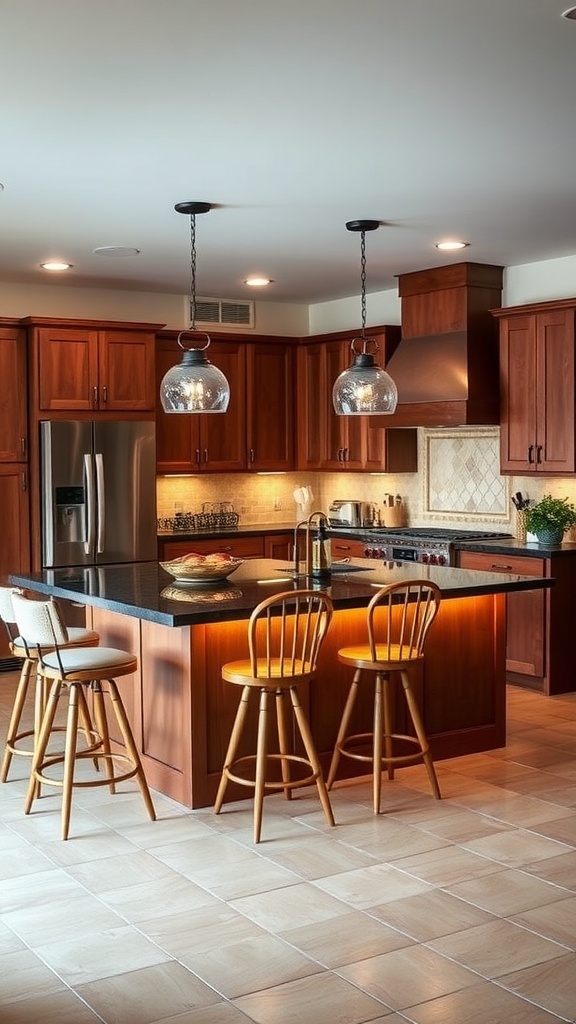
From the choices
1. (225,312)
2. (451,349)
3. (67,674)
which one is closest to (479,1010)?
(67,674)

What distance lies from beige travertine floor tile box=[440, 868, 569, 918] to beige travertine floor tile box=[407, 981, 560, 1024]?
56 centimetres

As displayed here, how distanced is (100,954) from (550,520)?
4.43 m

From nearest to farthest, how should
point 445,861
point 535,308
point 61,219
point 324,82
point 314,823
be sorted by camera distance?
point 324,82
point 445,861
point 314,823
point 61,219
point 535,308

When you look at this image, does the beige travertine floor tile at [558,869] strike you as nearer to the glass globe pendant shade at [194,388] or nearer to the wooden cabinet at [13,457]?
the glass globe pendant shade at [194,388]

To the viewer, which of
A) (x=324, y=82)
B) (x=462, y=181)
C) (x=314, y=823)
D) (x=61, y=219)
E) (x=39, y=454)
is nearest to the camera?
(x=324, y=82)

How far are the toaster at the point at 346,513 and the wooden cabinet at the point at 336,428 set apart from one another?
32 cm

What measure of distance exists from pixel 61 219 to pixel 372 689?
9.60 ft

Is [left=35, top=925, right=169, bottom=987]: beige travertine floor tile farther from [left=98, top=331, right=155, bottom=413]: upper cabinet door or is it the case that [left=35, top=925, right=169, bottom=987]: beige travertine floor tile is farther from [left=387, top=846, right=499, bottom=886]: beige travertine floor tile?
[left=98, top=331, right=155, bottom=413]: upper cabinet door

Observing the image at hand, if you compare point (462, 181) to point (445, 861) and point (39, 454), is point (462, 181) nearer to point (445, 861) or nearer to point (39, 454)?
point (445, 861)

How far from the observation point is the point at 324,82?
3.81m

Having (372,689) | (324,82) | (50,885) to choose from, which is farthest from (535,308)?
(50,885)

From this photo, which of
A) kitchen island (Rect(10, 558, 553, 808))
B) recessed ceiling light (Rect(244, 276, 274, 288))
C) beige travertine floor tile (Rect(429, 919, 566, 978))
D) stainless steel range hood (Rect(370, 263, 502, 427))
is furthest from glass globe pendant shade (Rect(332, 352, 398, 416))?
beige travertine floor tile (Rect(429, 919, 566, 978))

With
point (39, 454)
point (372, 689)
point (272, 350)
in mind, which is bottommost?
point (372, 689)

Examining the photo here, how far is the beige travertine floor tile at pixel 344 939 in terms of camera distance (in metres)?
3.32
